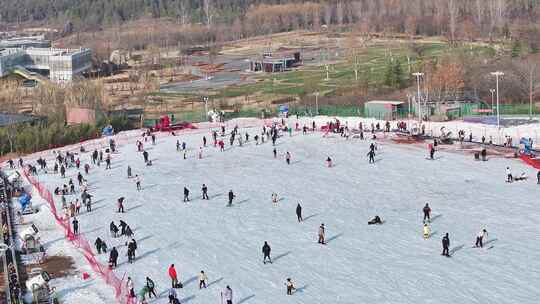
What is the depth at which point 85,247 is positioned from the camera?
120 feet

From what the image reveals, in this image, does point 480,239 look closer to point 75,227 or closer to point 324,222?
point 324,222

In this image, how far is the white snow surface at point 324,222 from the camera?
30906 mm

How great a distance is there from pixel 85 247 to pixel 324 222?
1024cm

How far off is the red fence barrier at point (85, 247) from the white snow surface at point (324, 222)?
46 cm

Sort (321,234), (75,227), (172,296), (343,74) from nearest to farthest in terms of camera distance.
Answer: (172,296), (321,234), (75,227), (343,74)

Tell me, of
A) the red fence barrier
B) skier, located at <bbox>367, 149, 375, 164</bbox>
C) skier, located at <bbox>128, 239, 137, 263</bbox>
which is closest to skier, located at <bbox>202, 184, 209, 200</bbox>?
the red fence barrier

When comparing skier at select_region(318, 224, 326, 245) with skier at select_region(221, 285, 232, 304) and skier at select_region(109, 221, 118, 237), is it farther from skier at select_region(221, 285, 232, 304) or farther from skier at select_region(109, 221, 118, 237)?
skier at select_region(109, 221, 118, 237)

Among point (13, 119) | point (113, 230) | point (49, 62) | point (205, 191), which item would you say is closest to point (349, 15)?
point (49, 62)

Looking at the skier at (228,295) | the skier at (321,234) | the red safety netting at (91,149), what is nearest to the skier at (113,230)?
the red safety netting at (91,149)

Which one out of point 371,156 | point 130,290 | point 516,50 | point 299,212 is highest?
point 516,50

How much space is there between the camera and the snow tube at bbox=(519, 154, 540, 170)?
151 ft

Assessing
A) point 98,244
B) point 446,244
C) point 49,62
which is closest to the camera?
point 446,244

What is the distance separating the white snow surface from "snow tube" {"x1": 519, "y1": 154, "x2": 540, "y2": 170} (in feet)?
1.32

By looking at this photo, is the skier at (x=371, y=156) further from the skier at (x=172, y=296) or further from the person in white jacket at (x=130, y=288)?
the skier at (x=172, y=296)
